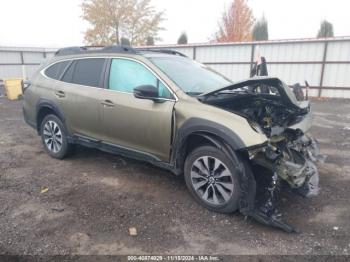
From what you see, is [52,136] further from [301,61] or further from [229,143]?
[301,61]

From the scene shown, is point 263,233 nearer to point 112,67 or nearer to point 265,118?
point 265,118

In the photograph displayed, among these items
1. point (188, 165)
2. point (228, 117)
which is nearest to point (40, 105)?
point (188, 165)

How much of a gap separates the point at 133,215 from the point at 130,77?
1.85 m

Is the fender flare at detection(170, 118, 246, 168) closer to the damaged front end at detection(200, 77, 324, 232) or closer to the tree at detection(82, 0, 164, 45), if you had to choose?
the damaged front end at detection(200, 77, 324, 232)

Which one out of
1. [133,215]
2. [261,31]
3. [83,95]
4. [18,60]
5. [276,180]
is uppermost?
[261,31]

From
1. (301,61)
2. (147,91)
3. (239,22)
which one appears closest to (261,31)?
(239,22)

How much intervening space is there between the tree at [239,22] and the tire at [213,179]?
20.0 metres

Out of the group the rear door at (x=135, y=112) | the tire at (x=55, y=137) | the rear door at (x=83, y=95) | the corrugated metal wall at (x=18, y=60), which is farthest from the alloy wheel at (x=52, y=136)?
the corrugated metal wall at (x=18, y=60)

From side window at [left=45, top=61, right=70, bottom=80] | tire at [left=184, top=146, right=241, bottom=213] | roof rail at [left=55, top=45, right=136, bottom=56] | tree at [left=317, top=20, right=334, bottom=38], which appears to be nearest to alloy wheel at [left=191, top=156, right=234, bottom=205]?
tire at [left=184, top=146, right=241, bottom=213]

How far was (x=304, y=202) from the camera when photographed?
12.3 ft

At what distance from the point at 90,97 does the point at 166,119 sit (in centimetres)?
145

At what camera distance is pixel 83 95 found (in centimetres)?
459

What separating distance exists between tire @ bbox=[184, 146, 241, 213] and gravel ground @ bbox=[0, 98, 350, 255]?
14 centimetres

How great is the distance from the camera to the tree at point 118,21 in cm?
2258
